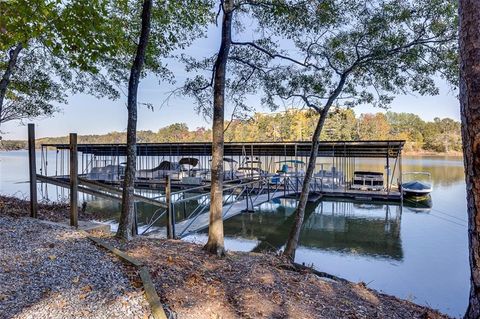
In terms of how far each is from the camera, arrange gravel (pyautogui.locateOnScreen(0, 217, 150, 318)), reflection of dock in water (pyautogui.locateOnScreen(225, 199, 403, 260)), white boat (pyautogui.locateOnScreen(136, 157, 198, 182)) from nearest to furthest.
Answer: gravel (pyautogui.locateOnScreen(0, 217, 150, 318))
reflection of dock in water (pyautogui.locateOnScreen(225, 199, 403, 260))
white boat (pyautogui.locateOnScreen(136, 157, 198, 182))

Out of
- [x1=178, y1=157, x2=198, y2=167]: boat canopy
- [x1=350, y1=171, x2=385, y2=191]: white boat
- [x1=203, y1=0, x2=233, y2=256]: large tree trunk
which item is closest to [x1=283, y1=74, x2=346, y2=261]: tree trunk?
[x1=203, y1=0, x2=233, y2=256]: large tree trunk

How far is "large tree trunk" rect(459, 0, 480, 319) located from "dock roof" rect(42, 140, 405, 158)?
12980mm

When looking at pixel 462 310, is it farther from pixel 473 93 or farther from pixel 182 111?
pixel 182 111

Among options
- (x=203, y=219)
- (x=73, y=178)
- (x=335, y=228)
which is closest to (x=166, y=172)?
(x=203, y=219)

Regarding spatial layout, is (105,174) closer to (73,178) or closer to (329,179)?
(329,179)

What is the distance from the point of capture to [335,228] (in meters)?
11.3

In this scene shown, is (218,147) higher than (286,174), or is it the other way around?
(218,147)

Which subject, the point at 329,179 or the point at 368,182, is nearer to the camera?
the point at 368,182

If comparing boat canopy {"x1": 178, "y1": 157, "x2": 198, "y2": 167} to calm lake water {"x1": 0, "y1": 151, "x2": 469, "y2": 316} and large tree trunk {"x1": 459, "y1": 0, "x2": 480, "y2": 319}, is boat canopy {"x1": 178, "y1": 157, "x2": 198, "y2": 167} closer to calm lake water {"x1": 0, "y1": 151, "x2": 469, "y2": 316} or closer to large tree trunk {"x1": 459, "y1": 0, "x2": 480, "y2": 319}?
calm lake water {"x1": 0, "y1": 151, "x2": 469, "y2": 316}

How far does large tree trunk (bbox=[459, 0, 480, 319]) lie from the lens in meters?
2.18

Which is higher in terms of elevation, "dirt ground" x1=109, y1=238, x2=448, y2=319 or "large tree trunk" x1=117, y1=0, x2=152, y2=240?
"large tree trunk" x1=117, y1=0, x2=152, y2=240

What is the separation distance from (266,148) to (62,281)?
15771 mm

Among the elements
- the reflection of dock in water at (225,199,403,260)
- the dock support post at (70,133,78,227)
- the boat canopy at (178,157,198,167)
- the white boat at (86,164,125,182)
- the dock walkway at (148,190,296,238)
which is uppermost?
the dock support post at (70,133,78,227)

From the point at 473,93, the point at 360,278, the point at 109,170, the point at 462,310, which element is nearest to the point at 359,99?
the point at 360,278
